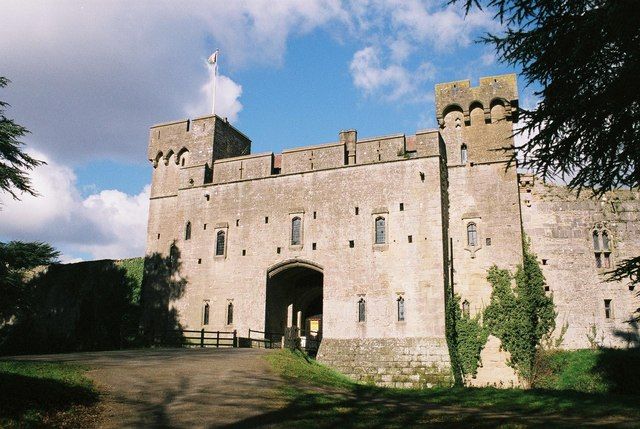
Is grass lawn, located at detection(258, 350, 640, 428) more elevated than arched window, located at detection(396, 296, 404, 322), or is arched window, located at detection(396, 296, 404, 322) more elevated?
arched window, located at detection(396, 296, 404, 322)

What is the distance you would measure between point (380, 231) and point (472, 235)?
413cm

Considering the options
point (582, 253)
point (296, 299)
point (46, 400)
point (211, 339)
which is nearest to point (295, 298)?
point (296, 299)

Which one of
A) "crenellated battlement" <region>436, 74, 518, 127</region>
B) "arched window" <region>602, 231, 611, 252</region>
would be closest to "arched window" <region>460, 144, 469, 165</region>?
"crenellated battlement" <region>436, 74, 518, 127</region>

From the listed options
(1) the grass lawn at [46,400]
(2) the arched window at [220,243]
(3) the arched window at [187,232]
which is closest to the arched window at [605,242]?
(2) the arched window at [220,243]

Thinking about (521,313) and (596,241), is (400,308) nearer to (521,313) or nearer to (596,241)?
(521,313)

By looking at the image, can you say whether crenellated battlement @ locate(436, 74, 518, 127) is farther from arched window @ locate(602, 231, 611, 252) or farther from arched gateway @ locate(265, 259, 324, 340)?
arched gateway @ locate(265, 259, 324, 340)

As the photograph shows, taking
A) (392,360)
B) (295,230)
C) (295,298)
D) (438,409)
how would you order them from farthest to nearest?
(295,298) → (295,230) → (392,360) → (438,409)

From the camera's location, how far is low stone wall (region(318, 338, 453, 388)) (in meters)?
22.5

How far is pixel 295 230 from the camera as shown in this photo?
27219mm

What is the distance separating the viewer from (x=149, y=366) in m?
15.9

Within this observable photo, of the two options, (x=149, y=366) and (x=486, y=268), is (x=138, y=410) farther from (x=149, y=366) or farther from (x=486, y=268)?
(x=486, y=268)

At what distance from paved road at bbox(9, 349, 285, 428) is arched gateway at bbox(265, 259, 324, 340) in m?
8.61

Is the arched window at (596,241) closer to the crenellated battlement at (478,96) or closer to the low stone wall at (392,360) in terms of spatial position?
the crenellated battlement at (478,96)

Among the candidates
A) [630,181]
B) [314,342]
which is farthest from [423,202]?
[630,181]
